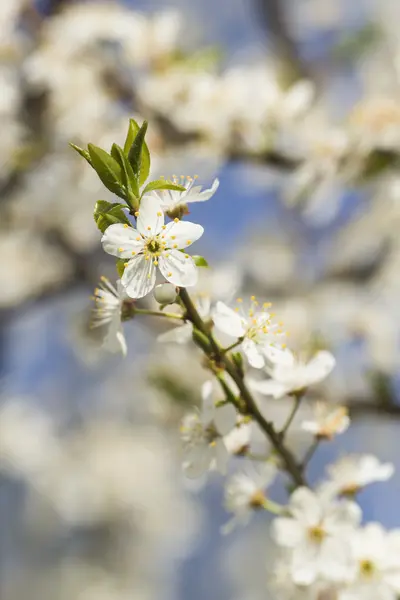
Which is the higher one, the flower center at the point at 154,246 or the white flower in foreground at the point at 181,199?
the white flower in foreground at the point at 181,199

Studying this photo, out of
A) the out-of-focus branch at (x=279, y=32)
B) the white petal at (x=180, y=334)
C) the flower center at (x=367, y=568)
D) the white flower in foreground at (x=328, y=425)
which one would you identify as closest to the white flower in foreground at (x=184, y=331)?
the white petal at (x=180, y=334)

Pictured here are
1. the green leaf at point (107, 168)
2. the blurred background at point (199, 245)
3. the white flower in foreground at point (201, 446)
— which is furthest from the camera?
the blurred background at point (199, 245)

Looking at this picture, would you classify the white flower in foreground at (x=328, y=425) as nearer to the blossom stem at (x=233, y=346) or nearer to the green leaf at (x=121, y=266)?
the blossom stem at (x=233, y=346)

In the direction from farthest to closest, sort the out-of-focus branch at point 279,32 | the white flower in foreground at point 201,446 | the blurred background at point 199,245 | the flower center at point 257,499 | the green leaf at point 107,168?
the out-of-focus branch at point 279,32 → the blurred background at point 199,245 → the flower center at point 257,499 → the white flower in foreground at point 201,446 → the green leaf at point 107,168

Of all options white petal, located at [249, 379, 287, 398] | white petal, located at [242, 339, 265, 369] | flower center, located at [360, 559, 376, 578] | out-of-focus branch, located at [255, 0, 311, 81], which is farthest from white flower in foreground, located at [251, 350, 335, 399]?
out-of-focus branch, located at [255, 0, 311, 81]

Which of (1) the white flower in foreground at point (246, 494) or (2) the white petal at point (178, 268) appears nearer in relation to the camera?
(2) the white petal at point (178, 268)

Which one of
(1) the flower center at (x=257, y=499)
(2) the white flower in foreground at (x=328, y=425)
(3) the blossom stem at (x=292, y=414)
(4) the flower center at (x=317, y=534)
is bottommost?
(4) the flower center at (x=317, y=534)

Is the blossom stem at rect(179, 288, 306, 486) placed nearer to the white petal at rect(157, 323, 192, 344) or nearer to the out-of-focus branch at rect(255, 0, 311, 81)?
the white petal at rect(157, 323, 192, 344)

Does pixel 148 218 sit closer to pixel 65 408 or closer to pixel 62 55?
pixel 62 55
